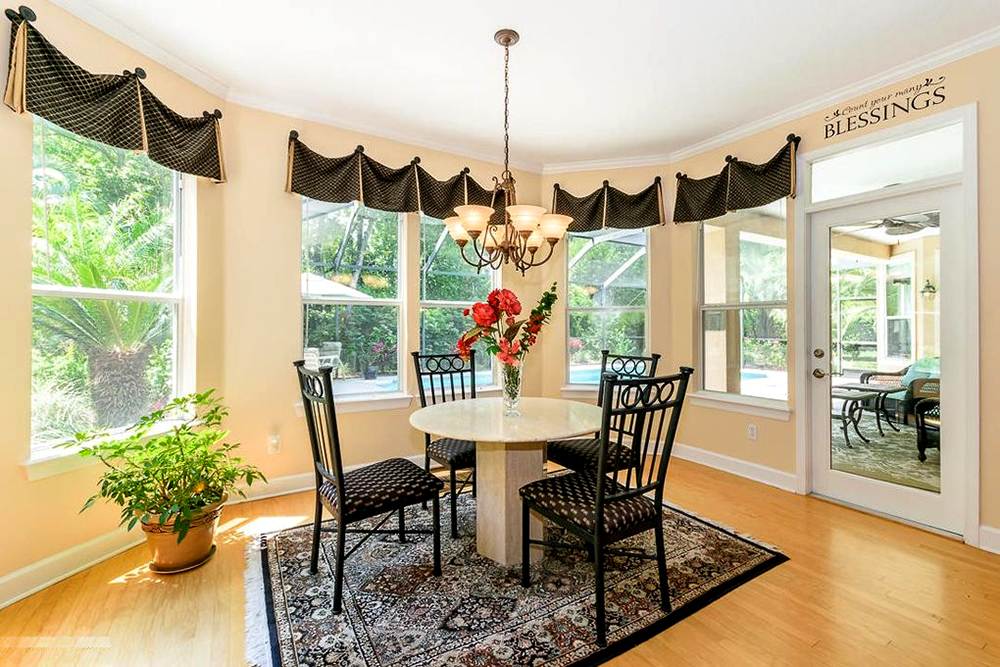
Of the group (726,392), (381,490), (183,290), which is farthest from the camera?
(726,392)

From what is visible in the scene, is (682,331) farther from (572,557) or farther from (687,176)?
(572,557)

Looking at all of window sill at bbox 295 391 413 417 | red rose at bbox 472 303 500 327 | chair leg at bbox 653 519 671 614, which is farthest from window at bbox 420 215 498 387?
chair leg at bbox 653 519 671 614

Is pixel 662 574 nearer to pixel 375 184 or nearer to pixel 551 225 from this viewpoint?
pixel 551 225

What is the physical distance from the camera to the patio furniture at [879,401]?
115 inches

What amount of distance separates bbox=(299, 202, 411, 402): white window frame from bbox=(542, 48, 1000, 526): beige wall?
1437mm

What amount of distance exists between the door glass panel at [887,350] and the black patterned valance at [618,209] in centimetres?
141

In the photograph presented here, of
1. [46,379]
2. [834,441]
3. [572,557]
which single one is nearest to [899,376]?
[834,441]

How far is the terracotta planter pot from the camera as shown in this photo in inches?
85.7

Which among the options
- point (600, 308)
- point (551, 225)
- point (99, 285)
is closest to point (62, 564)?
point (99, 285)

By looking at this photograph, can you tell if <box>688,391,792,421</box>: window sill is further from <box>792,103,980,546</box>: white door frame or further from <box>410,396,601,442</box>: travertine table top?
<box>410,396,601,442</box>: travertine table top

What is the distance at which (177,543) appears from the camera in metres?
2.19

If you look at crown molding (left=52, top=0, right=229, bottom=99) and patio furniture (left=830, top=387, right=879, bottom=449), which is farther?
patio furniture (left=830, top=387, right=879, bottom=449)

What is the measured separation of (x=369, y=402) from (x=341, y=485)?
1.61 metres

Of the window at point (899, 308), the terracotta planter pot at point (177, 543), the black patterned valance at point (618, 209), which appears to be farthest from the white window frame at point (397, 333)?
the window at point (899, 308)
